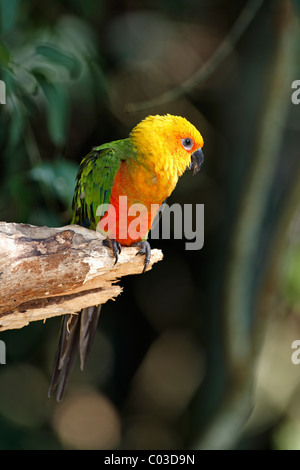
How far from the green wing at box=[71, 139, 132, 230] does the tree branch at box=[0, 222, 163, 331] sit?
1.00 ft

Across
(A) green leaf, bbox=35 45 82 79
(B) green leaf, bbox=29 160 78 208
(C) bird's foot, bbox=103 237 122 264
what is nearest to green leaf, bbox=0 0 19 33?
(A) green leaf, bbox=35 45 82 79

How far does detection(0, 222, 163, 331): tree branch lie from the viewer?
1.68m

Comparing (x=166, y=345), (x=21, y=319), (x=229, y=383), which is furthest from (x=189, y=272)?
(x=21, y=319)

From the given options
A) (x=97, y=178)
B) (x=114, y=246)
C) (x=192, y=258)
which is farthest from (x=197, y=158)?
(x=192, y=258)

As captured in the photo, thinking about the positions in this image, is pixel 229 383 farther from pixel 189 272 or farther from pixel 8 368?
pixel 8 368

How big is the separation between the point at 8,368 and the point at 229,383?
152 centimetres

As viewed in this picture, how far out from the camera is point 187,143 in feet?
6.98

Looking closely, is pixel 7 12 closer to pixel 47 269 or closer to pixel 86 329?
pixel 47 269

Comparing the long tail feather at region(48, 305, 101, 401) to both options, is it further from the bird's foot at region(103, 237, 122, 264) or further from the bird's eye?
the bird's eye

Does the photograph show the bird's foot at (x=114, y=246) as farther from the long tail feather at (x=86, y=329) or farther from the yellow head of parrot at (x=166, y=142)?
the long tail feather at (x=86, y=329)

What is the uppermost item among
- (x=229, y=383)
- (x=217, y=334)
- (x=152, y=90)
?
(x=152, y=90)

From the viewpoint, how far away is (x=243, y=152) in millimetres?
3707

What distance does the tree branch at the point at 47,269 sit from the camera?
1.68m

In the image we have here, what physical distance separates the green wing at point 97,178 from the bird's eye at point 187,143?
0.21 metres
